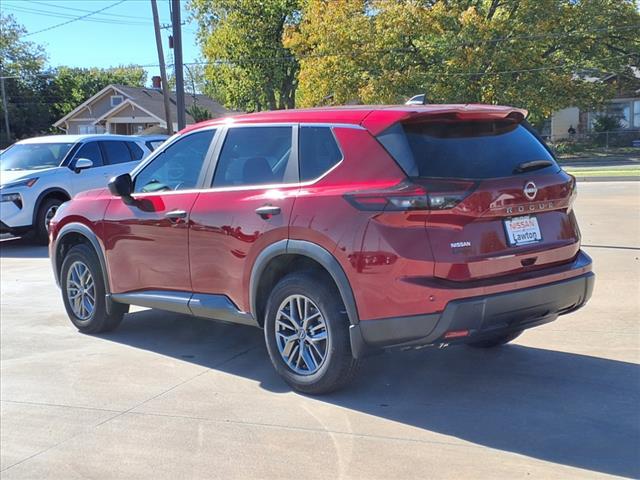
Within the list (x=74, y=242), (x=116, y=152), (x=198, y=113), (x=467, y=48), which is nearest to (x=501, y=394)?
(x=74, y=242)

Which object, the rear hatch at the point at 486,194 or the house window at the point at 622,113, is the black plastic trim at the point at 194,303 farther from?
the house window at the point at 622,113

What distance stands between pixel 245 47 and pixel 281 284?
43.2 metres

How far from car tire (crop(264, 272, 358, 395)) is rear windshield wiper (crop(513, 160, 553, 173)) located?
1.46m

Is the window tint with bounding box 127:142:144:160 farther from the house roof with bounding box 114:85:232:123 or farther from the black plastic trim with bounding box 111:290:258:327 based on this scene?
the house roof with bounding box 114:85:232:123

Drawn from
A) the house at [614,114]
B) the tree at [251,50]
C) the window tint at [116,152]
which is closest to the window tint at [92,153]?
the window tint at [116,152]

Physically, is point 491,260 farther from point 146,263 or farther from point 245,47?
point 245,47

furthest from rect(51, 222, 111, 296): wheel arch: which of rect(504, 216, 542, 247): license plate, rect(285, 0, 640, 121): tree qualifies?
rect(285, 0, 640, 121): tree

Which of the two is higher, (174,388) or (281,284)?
(281,284)

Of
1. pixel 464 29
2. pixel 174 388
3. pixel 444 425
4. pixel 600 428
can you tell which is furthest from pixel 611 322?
pixel 464 29

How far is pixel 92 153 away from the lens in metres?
13.6

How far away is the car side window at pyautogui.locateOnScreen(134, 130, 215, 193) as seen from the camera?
558cm

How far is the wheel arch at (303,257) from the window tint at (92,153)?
958 centimetres

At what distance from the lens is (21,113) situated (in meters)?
60.4

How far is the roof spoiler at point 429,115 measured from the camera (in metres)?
4.35
